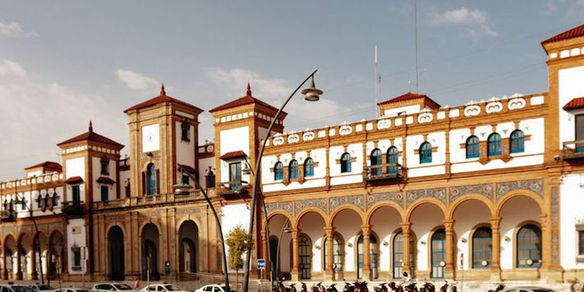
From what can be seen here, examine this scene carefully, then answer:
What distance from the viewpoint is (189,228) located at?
53531mm

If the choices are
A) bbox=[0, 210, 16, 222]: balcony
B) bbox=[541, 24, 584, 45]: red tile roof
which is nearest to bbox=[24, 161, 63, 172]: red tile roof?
bbox=[0, 210, 16, 222]: balcony

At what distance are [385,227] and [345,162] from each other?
521cm

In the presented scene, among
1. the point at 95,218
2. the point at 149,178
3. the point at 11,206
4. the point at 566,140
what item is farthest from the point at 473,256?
the point at 11,206

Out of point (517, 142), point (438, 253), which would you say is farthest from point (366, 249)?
point (517, 142)

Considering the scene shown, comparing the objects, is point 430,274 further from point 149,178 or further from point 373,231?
point 149,178

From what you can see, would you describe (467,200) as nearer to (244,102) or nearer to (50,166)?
(244,102)

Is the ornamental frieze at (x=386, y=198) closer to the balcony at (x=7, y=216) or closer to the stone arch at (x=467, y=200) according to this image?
the stone arch at (x=467, y=200)

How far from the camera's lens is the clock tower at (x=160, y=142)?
52.4m

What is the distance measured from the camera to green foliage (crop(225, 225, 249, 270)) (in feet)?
A: 146

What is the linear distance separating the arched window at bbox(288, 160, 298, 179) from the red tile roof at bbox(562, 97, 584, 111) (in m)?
18.7

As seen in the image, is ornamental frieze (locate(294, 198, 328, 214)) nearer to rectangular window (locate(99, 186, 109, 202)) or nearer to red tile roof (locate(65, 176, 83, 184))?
rectangular window (locate(99, 186, 109, 202))

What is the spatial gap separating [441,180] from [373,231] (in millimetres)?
7051

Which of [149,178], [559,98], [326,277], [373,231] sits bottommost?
[326,277]

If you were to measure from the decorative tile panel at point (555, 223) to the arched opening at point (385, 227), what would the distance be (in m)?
10.9
